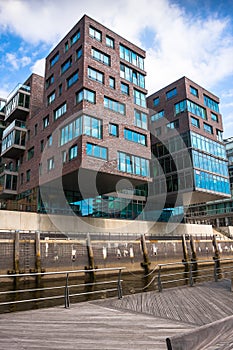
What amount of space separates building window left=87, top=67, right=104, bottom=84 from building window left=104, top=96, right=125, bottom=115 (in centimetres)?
216

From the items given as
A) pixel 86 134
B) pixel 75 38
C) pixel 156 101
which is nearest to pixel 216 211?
pixel 156 101

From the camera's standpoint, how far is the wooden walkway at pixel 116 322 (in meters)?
4.85

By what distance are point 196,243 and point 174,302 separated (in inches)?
1185

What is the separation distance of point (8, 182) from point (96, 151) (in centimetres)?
1953

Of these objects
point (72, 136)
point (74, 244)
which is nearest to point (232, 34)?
point (74, 244)

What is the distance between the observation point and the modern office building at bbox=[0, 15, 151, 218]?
29.3 metres

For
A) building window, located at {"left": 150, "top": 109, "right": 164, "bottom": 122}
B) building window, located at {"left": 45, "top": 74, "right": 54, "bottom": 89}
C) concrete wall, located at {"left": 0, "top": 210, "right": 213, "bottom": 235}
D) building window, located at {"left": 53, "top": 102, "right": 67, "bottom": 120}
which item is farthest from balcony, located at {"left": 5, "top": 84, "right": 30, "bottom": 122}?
building window, located at {"left": 150, "top": 109, "right": 164, "bottom": 122}

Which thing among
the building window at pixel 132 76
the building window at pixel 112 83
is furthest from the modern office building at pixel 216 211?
the building window at pixel 112 83

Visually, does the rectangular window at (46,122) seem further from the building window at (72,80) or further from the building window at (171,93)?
the building window at (171,93)

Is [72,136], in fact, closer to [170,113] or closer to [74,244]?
[74,244]

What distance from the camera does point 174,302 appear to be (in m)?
8.45

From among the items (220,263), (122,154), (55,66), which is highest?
(55,66)

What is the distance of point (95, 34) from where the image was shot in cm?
3256

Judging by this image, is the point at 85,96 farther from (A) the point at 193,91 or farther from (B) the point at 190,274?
(A) the point at 193,91
